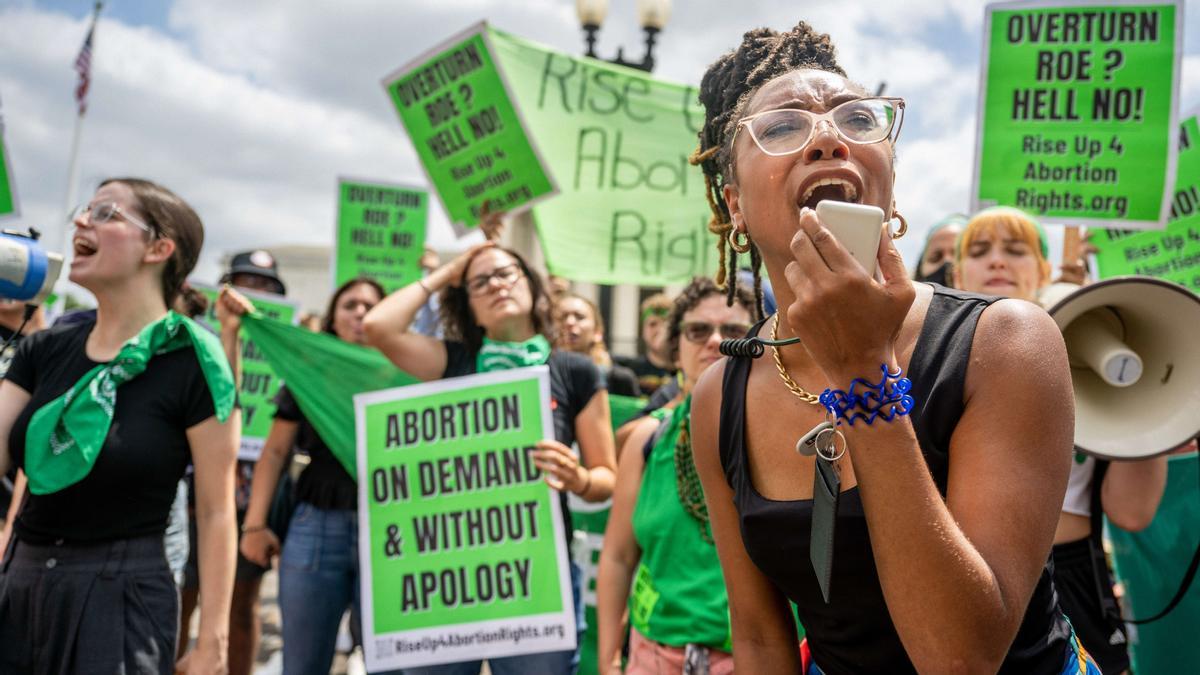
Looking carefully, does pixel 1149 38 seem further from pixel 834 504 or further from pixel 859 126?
pixel 834 504

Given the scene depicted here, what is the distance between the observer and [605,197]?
16.8 feet

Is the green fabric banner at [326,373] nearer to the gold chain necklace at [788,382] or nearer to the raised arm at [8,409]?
the raised arm at [8,409]

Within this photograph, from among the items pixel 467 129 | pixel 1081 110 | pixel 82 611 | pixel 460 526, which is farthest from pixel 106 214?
pixel 1081 110

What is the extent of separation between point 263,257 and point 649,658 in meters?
4.03

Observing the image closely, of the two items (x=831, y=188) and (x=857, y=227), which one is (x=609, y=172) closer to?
(x=831, y=188)

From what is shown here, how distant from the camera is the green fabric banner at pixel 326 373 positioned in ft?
12.1

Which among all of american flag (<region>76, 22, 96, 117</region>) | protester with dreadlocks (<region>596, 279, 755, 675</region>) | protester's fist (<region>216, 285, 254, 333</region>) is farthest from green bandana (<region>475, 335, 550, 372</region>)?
american flag (<region>76, 22, 96, 117</region>)

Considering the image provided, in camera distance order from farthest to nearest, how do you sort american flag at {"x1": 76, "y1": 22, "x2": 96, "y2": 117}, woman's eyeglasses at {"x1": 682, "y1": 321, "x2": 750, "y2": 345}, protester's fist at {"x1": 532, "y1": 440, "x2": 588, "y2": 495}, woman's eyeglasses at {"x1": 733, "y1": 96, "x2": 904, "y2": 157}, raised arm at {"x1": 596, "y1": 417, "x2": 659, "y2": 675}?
american flag at {"x1": 76, "y1": 22, "x2": 96, "y2": 117} < protester's fist at {"x1": 532, "y1": 440, "x2": 588, "y2": 495} < woman's eyeglasses at {"x1": 682, "y1": 321, "x2": 750, "y2": 345} < raised arm at {"x1": 596, "y1": 417, "x2": 659, "y2": 675} < woman's eyeglasses at {"x1": 733, "y1": 96, "x2": 904, "y2": 157}

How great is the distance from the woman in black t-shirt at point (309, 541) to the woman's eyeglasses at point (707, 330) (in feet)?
5.40

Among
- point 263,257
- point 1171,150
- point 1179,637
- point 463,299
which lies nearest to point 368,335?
point 463,299

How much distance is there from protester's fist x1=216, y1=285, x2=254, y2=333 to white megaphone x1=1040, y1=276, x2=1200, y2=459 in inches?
120

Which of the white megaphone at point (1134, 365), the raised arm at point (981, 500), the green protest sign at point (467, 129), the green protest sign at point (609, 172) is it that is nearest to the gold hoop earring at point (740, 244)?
the raised arm at point (981, 500)

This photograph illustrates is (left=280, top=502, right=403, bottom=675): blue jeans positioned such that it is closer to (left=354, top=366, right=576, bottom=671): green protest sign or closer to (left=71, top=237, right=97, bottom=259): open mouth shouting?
(left=354, top=366, right=576, bottom=671): green protest sign

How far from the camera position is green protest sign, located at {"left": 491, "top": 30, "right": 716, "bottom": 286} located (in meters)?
5.02
